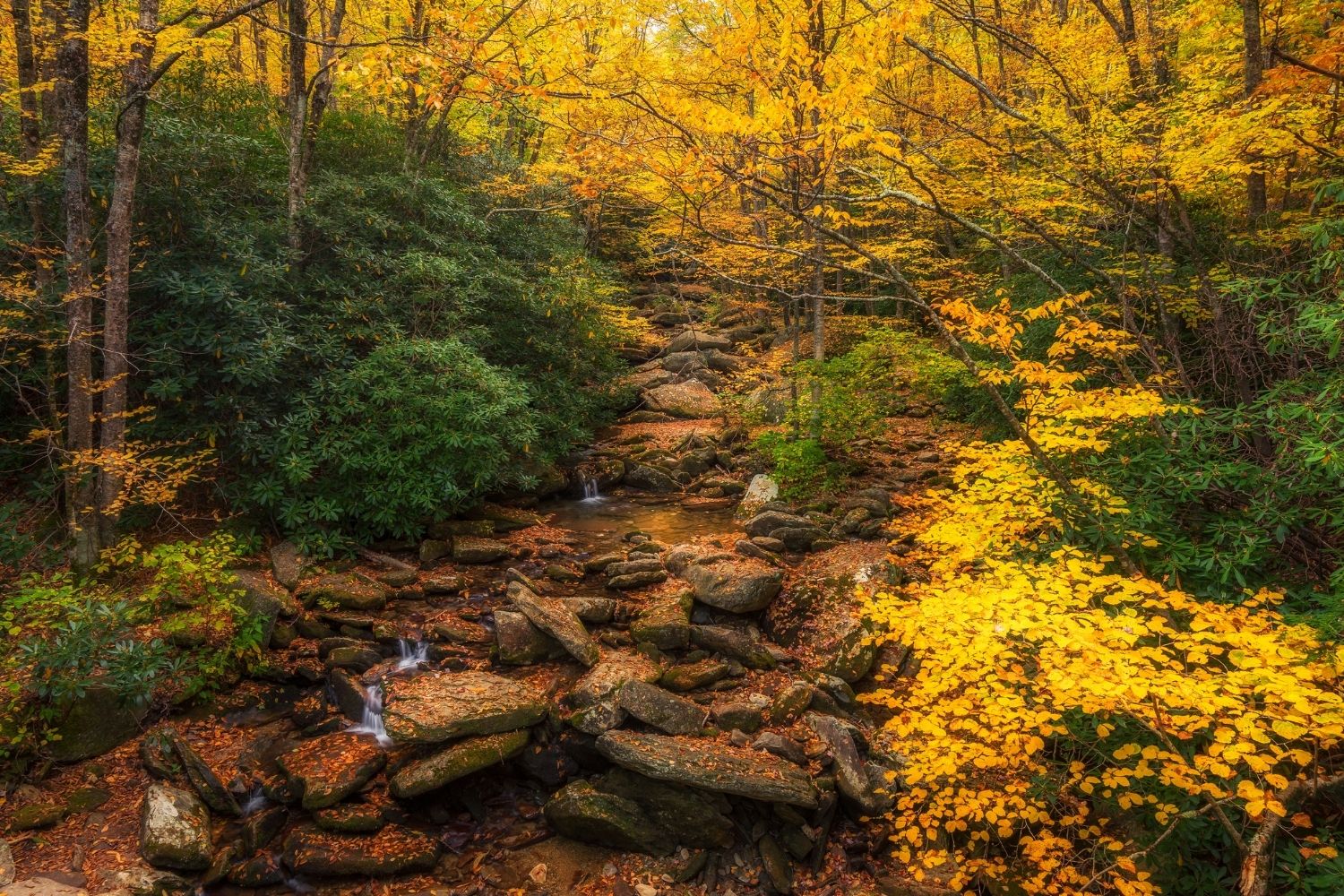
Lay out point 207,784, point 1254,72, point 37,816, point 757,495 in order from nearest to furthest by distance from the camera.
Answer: point 37,816 → point 207,784 → point 1254,72 → point 757,495

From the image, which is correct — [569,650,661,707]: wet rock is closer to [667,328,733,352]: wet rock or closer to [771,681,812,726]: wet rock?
[771,681,812,726]: wet rock

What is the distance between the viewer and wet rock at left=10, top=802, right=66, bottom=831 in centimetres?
459

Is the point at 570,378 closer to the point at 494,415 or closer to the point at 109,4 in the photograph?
the point at 494,415

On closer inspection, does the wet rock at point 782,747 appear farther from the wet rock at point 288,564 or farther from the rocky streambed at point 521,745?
the wet rock at point 288,564

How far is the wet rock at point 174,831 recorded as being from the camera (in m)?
4.56

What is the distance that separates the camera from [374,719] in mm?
6035

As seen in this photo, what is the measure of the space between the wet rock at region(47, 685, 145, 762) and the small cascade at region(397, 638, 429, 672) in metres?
2.18

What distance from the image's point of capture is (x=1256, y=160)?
662 centimetres

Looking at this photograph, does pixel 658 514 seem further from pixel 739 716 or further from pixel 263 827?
pixel 263 827

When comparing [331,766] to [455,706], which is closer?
[331,766]

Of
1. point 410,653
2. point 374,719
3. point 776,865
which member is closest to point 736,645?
point 776,865

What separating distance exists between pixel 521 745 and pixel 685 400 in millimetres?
11356

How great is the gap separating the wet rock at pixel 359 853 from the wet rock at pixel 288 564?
10.6 feet

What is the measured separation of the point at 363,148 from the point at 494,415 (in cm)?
616
